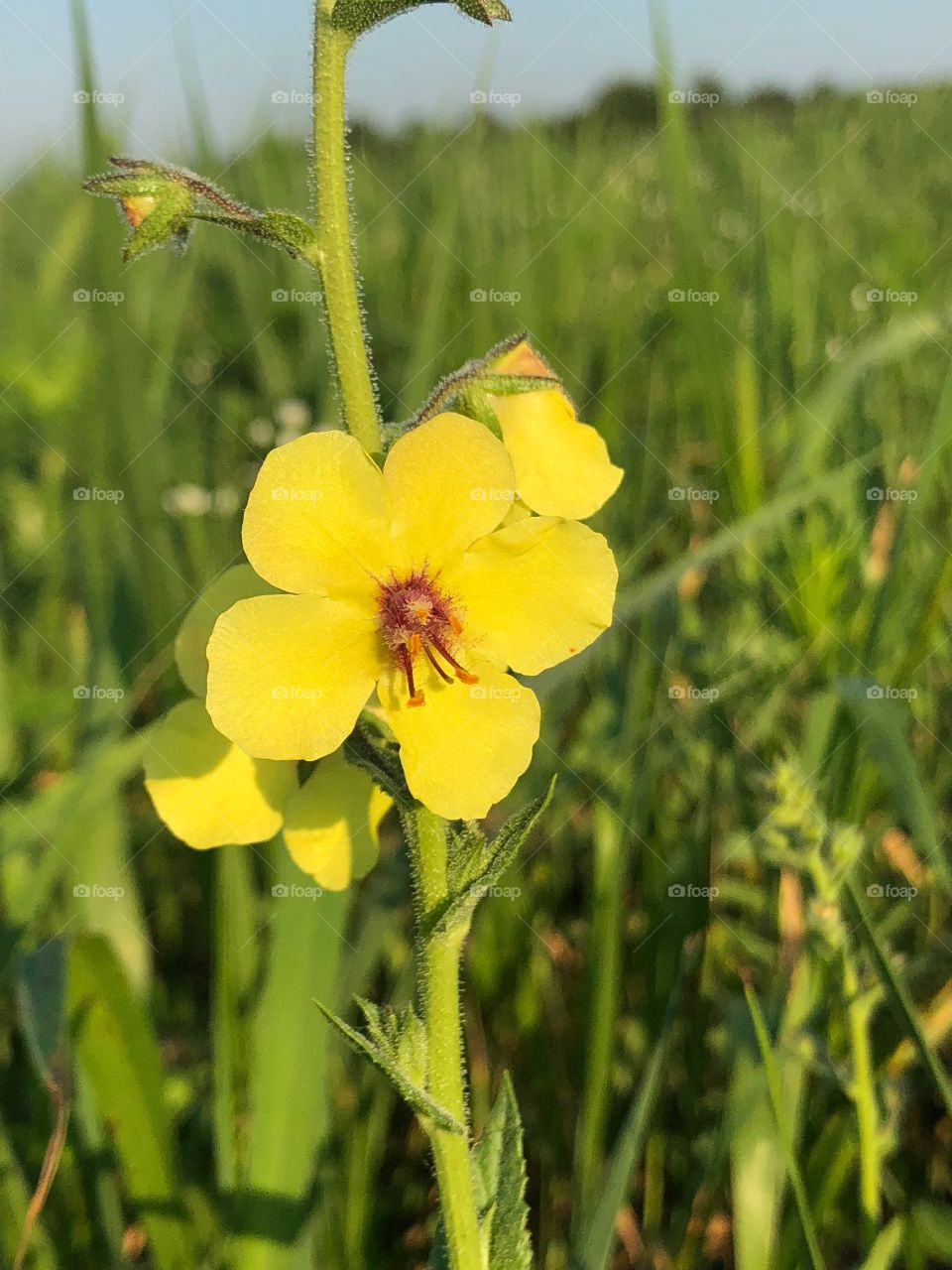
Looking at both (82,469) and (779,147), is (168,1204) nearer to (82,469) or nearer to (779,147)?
(82,469)

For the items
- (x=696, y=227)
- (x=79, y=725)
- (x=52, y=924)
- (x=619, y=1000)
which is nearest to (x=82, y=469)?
(x=79, y=725)

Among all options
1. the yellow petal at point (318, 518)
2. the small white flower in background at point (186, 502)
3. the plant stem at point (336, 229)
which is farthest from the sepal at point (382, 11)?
the small white flower in background at point (186, 502)

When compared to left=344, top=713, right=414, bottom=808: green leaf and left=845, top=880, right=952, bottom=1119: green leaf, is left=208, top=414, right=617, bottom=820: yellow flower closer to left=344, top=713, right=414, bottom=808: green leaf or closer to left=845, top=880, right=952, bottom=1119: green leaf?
left=344, top=713, right=414, bottom=808: green leaf

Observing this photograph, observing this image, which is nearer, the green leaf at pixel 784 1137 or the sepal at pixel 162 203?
the sepal at pixel 162 203

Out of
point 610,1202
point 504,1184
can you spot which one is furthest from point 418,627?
point 610,1202

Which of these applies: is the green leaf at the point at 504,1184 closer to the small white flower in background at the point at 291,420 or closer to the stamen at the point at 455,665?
the stamen at the point at 455,665

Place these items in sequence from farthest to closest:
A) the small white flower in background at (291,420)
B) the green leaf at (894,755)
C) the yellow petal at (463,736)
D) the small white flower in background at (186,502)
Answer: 1. the small white flower in background at (291,420)
2. the small white flower in background at (186,502)
3. the green leaf at (894,755)
4. the yellow petal at (463,736)

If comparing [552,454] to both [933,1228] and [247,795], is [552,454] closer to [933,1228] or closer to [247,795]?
[247,795]
